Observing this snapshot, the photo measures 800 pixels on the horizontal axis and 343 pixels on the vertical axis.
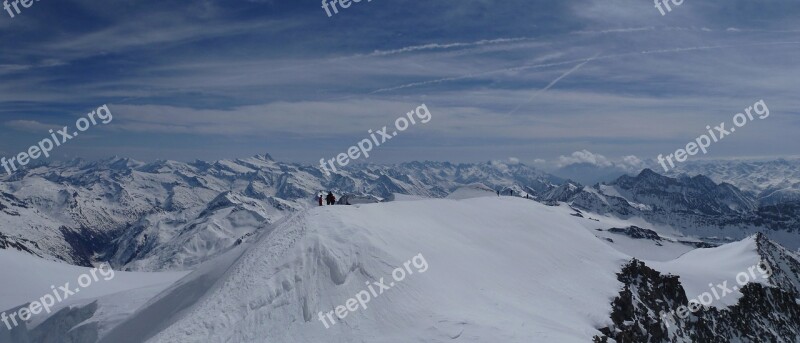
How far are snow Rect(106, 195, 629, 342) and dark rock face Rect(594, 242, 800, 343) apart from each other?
3401mm

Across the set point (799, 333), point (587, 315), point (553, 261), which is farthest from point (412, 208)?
point (799, 333)

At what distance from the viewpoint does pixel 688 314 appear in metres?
72.4

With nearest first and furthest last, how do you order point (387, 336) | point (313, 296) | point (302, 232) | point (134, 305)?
point (387, 336) → point (313, 296) → point (302, 232) → point (134, 305)

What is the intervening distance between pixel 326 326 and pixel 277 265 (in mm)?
6104

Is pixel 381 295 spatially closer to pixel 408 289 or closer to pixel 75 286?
pixel 408 289

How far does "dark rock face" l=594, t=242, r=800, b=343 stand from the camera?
5419 centimetres

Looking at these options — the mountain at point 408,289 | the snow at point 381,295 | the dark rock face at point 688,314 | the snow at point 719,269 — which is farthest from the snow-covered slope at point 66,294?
the snow at point 719,269

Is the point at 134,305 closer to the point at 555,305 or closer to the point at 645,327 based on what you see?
the point at 555,305

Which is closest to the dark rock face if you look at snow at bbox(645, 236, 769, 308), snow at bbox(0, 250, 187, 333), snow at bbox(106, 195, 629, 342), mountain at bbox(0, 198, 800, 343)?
mountain at bbox(0, 198, 800, 343)

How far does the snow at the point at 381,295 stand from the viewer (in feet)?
92.4

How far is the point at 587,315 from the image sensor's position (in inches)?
1752

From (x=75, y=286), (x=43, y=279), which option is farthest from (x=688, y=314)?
(x=43, y=279)

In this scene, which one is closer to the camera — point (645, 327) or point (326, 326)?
point (326, 326)

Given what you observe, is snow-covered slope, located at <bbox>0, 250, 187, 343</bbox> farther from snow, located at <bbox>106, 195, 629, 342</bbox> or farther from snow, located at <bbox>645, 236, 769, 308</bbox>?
snow, located at <bbox>645, 236, 769, 308</bbox>
